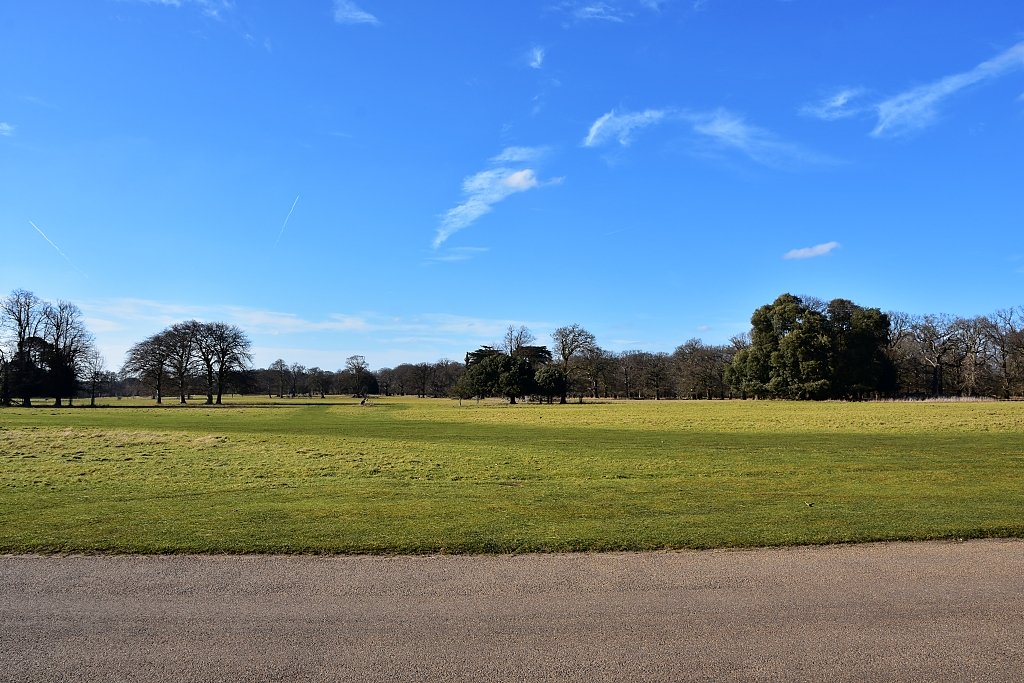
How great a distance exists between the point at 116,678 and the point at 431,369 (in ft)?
504

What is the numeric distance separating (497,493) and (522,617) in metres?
7.40

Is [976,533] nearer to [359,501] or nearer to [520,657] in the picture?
[520,657]

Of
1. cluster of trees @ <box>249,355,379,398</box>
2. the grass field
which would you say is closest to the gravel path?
the grass field

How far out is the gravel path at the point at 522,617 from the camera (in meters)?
4.80

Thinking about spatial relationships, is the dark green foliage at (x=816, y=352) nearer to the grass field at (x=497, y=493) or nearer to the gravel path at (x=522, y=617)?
the grass field at (x=497, y=493)

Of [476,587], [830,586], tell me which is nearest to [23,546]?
[476,587]

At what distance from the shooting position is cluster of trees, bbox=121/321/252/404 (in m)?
89.0

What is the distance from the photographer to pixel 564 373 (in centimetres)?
9581

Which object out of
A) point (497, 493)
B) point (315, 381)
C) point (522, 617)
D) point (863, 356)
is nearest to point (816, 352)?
point (863, 356)

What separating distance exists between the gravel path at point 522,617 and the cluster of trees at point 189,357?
9213 cm

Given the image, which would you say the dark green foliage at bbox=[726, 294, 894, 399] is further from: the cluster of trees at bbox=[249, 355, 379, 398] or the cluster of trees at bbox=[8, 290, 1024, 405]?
the cluster of trees at bbox=[249, 355, 379, 398]

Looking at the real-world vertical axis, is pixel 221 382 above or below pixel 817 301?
below

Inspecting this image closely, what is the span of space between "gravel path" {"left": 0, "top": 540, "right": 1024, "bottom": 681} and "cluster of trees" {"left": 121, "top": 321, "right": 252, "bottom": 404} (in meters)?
92.1

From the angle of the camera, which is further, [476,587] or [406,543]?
[406,543]
